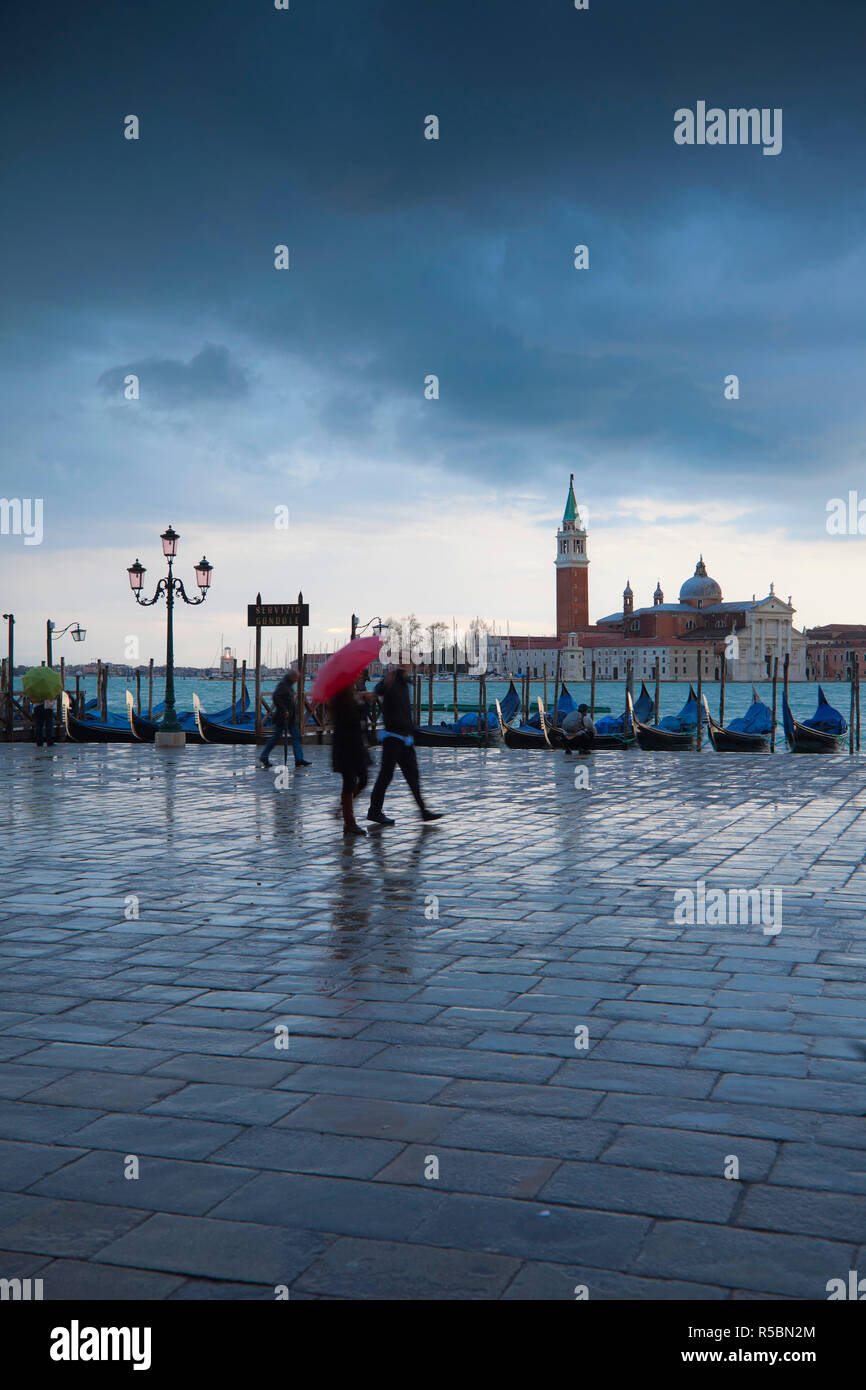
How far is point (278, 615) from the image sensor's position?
1892cm

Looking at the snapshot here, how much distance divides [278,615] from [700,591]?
13730cm

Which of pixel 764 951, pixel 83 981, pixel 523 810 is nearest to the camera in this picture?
pixel 83 981

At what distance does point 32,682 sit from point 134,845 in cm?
1487

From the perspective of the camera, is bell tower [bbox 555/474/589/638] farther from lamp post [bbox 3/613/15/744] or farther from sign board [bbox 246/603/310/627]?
sign board [bbox 246/603/310/627]

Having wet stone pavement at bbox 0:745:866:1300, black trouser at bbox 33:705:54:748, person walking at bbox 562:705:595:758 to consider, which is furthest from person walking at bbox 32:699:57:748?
wet stone pavement at bbox 0:745:866:1300

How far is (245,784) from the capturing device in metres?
13.4

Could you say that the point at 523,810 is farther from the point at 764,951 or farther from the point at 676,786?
the point at 764,951

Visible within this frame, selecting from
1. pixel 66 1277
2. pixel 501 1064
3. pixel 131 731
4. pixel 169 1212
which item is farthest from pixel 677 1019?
pixel 131 731

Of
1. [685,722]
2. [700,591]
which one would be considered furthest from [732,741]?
[700,591]

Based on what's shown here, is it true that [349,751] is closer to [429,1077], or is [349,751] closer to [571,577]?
[429,1077]

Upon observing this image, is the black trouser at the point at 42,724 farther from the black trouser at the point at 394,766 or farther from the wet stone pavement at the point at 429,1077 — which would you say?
the wet stone pavement at the point at 429,1077

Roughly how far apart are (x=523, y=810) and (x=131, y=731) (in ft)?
53.5

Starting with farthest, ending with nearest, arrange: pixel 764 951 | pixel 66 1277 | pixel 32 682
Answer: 1. pixel 32 682
2. pixel 764 951
3. pixel 66 1277
